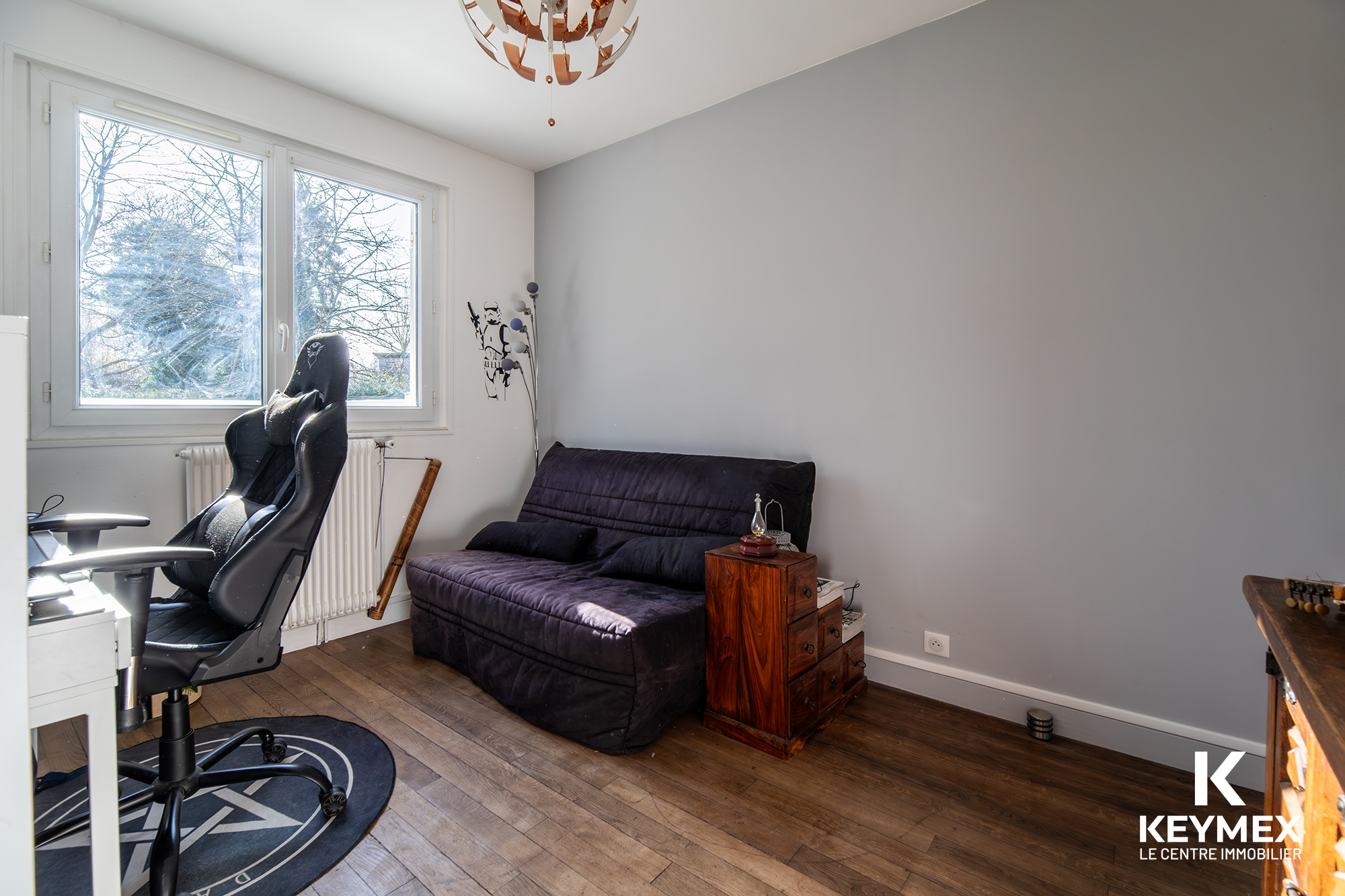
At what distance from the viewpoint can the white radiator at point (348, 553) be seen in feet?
9.14

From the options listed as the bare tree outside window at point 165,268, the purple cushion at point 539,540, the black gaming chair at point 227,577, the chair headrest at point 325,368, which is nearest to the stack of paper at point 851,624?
the purple cushion at point 539,540

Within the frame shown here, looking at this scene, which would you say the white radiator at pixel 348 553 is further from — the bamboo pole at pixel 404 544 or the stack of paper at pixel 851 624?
the stack of paper at pixel 851 624

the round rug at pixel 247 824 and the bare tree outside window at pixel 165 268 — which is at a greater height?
the bare tree outside window at pixel 165 268

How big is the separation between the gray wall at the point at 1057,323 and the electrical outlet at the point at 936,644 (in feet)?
0.11

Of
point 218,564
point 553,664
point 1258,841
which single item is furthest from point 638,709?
point 1258,841

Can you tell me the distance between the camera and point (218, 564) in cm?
170

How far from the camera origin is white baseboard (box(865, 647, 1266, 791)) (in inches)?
70.6

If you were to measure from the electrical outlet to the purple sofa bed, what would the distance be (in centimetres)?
59

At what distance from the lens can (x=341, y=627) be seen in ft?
9.75

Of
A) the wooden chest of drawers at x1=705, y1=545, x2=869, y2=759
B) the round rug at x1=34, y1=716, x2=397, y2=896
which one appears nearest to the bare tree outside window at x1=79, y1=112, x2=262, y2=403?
the round rug at x1=34, y1=716, x2=397, y2=896

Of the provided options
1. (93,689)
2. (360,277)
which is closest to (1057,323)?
(93,689)

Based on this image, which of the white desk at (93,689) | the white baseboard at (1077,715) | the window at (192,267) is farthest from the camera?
the window at (192,267)

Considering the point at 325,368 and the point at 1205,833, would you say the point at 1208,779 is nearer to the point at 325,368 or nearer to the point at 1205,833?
the point at 1205,833

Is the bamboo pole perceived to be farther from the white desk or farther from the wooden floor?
the white desk
